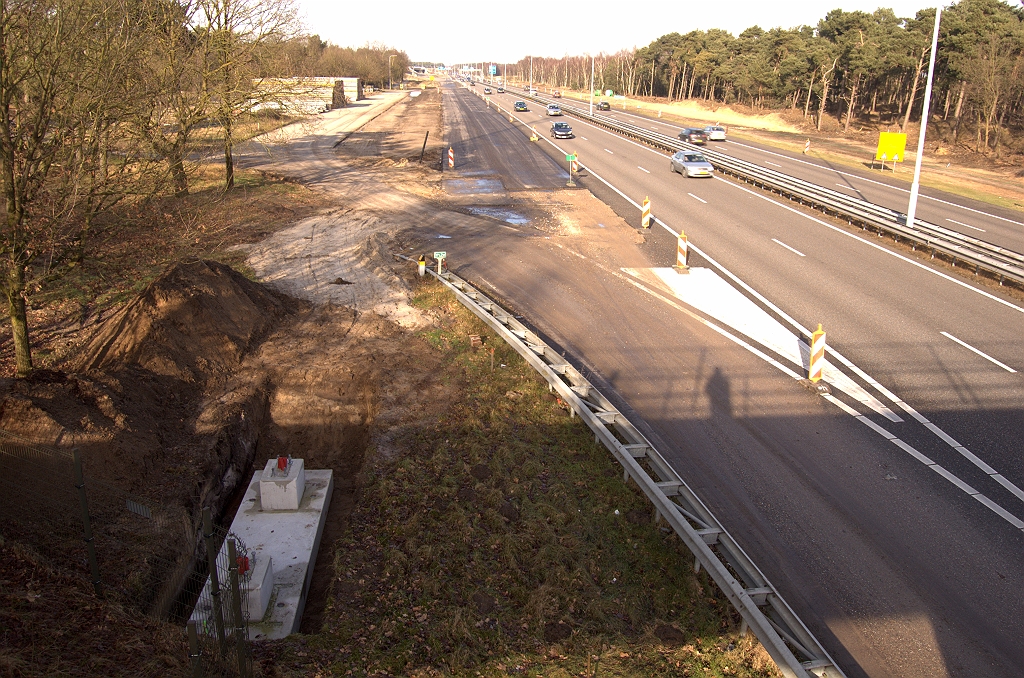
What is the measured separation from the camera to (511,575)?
26.2 ft

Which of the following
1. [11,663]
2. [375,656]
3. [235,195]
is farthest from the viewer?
[235,195]

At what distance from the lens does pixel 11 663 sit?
5156 millimetres

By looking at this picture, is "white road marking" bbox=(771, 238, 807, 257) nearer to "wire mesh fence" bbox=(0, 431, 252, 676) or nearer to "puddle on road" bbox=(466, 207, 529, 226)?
"puddle on road" bbox=(466, 207, 529, 226)

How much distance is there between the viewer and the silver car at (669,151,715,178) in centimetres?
3588

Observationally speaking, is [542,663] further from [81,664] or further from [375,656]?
[81,664]

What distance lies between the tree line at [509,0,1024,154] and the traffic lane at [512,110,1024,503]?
34992mm

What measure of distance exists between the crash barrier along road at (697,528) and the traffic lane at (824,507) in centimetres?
72

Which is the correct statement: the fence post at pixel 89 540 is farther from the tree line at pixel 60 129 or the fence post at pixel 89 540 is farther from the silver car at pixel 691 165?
the silver car at pixel 691 165

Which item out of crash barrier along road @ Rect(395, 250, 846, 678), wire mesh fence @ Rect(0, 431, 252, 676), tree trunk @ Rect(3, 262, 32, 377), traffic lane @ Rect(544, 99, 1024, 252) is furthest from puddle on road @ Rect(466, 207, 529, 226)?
wire mesh fence @ Rect(0, 431, 252, 676)

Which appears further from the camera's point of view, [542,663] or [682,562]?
[682,562]

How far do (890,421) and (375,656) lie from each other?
30.5ft

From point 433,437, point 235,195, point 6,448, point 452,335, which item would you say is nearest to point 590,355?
point 452,335

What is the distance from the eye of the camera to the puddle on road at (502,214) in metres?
27.0

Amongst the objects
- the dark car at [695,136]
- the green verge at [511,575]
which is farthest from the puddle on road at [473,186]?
the green verge at [511,575]
